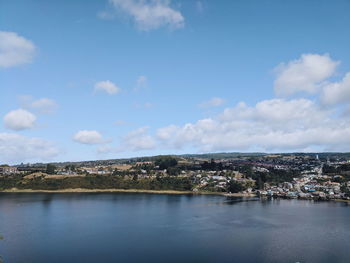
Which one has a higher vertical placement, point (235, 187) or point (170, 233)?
point (235, 187)

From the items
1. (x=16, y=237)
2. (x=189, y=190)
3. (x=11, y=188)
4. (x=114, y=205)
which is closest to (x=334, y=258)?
(x=16, y=237)

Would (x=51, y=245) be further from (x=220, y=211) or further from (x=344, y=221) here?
(x=344, y=221)

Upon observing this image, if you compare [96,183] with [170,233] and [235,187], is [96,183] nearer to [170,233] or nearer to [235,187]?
[235,187]

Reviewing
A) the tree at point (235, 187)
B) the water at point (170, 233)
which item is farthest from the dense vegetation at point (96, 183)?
the water at point (170, 233)

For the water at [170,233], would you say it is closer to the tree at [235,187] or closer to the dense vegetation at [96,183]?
the tree at [235,187]

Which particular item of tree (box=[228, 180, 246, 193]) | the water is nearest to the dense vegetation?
tree (box=[228, 180, 246, 193])

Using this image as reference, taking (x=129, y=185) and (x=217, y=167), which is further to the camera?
(x=217, y=167)

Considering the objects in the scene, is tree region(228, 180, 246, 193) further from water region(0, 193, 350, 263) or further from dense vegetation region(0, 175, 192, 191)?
water region(0, 193, 350, 263)

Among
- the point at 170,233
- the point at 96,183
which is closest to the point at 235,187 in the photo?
the point at 96,183
